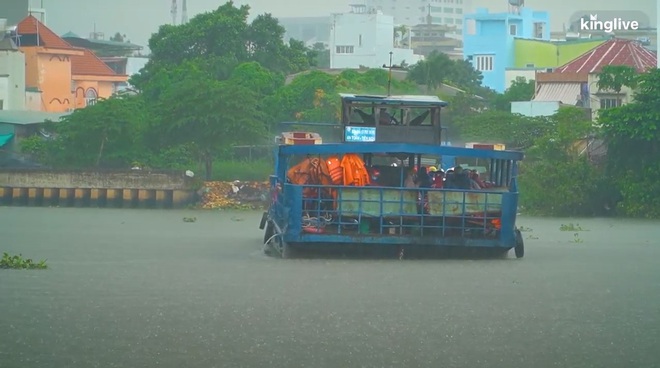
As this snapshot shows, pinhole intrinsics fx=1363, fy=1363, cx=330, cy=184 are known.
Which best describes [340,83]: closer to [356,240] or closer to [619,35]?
[356,240]

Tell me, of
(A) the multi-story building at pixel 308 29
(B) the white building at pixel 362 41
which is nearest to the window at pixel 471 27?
(B) the white building at pixel 362 41

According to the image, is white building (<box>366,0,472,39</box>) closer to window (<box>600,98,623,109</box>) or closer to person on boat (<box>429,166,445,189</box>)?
window (<box>600,98,623,109</box>)

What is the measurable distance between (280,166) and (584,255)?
591 centimetres

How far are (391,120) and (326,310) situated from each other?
9071mm

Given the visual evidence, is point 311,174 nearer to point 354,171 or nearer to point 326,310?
point 354,171

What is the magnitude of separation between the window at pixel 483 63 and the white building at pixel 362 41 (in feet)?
14.8

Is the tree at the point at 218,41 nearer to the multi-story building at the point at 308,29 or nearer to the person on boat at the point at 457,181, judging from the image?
the person on boat at the point at 457,181

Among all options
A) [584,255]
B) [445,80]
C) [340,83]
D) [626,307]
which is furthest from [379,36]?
[626,307]

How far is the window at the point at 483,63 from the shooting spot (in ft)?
298

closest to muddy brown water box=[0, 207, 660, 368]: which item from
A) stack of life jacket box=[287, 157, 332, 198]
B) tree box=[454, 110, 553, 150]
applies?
stack of life jacket box=[287, 157, 332, 198]

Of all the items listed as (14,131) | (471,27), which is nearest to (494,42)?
(471,27)

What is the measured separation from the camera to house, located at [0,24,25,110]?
63.2m

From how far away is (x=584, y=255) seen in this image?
25141 mm

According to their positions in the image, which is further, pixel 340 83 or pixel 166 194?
pixel 340 83
